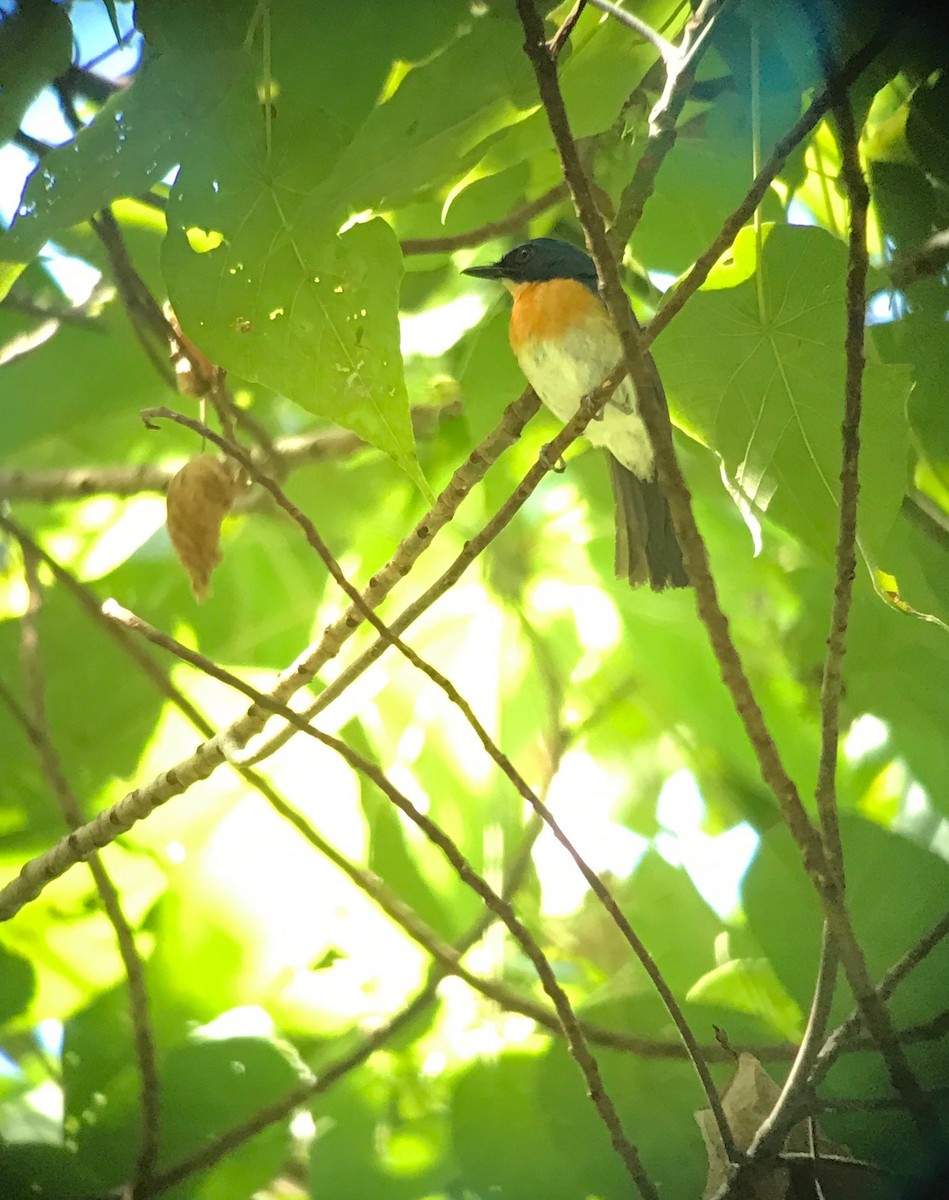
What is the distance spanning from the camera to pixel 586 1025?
58 cm

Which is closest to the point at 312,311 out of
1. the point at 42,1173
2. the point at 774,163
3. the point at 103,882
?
the point at 774,163

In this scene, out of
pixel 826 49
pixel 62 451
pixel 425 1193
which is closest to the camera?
pixel 826 49

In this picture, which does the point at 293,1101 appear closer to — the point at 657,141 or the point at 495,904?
the point at 495,904

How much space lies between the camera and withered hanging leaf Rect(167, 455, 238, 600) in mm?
596

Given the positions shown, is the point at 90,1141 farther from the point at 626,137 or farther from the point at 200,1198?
the point at 626,137

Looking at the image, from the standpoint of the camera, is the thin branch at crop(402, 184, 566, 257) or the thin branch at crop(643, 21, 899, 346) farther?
the thin branch at crop(402, 184, 566, 257)

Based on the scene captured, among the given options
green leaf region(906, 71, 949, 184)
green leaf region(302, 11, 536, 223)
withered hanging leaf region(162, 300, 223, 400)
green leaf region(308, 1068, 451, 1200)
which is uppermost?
withered hanging leaf region(162, 300, 223, 400)

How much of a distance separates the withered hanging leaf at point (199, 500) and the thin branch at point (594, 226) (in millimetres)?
258

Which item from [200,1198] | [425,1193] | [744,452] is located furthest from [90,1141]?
[744,452]

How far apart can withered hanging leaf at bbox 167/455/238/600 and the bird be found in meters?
0.19

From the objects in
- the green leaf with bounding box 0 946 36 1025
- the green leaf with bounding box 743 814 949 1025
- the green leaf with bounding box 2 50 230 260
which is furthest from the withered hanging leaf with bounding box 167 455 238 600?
the green leaf with bounding box 743 814 949 1025

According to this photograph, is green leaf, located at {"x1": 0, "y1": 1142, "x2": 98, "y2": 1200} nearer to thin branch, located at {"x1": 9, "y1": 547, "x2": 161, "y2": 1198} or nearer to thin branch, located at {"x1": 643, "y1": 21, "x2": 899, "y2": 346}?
thin branch, located at {"x1": 9, "y1": 547, "x2": 161, "y2": 1198}

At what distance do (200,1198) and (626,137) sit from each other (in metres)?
0.60

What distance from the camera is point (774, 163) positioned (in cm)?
44
